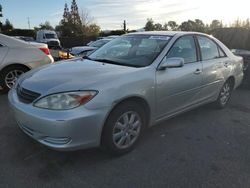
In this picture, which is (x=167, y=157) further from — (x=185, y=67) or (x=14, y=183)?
(x=14, y=183)

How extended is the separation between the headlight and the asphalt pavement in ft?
2.37

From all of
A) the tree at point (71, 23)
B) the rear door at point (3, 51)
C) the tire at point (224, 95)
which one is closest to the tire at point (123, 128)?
the tire at point (224, 95)

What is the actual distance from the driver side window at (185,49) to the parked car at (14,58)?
3462mm

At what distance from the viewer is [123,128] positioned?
3391 millimetres

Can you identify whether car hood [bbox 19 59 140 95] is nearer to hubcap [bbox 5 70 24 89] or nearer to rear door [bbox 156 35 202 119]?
rear door [bbox 156 35 202 119]

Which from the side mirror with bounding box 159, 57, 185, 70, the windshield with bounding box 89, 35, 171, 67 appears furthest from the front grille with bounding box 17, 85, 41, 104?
the side mirror with bounding box 159, 57, 185, 70

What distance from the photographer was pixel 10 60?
6047 millimetres

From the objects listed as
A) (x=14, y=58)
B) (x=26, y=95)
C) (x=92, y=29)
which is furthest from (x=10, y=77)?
(x=92, y=29)

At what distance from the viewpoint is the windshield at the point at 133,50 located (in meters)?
3.88

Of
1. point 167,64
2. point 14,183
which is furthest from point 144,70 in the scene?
point 14,183

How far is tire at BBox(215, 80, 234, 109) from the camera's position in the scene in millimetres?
5368

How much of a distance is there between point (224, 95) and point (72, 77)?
11.1ft

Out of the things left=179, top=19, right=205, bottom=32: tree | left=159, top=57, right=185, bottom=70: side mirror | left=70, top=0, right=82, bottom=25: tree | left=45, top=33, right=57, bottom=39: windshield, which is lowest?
left=45, top=33, right=57, bottom=39: windshield

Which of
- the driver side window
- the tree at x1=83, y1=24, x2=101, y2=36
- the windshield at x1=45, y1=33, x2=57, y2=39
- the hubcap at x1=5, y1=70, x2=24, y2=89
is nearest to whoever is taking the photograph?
the driver side window
